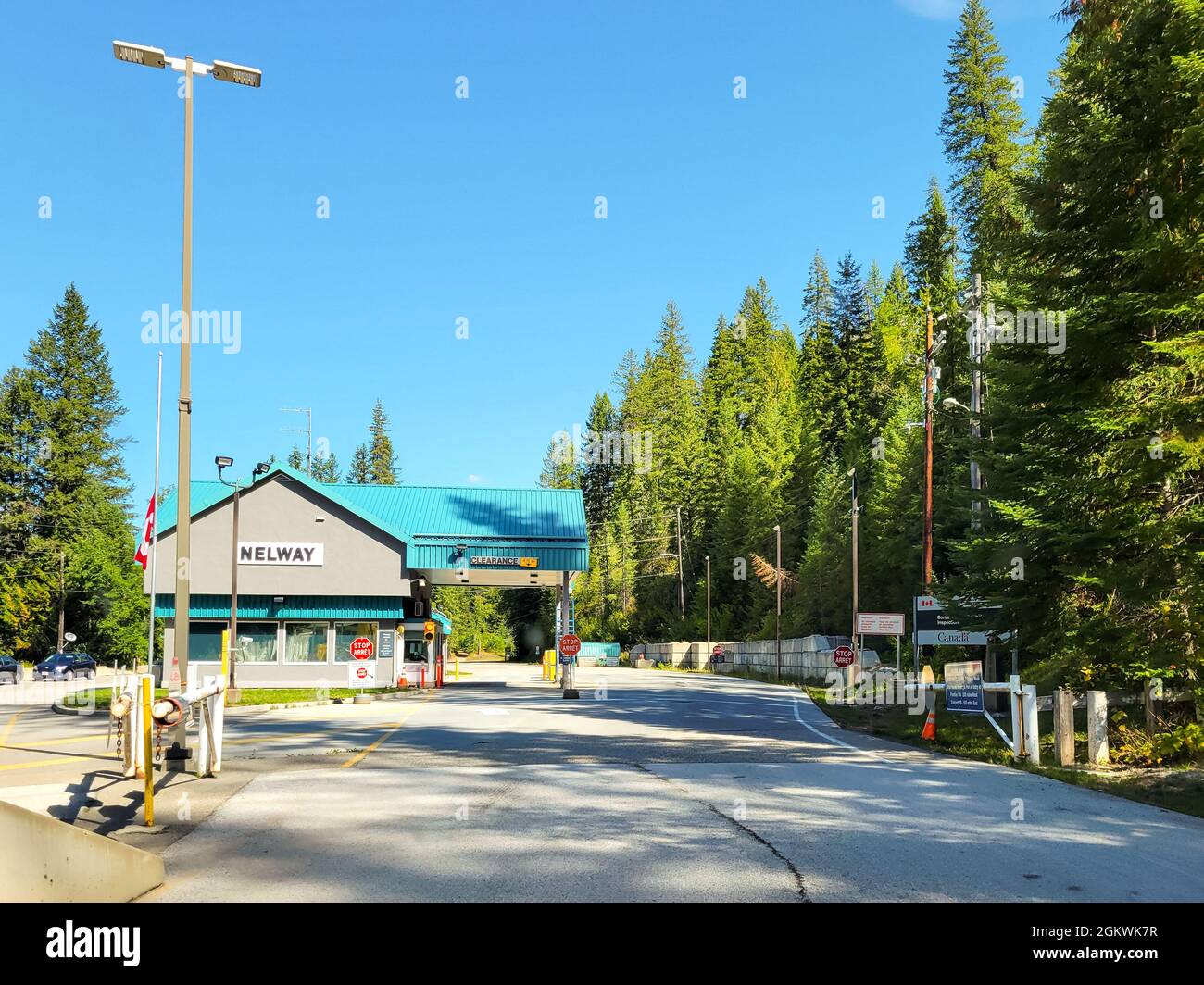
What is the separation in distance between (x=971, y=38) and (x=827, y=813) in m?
65.7

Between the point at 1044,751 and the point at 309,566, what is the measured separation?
119 ft

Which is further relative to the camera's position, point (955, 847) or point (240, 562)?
point (240, 562)

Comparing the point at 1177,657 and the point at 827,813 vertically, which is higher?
the point at 1177,657

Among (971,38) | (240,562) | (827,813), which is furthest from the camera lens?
(971,38)

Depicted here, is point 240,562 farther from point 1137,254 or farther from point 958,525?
point 1137,254

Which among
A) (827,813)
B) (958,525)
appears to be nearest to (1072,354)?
(827,813)

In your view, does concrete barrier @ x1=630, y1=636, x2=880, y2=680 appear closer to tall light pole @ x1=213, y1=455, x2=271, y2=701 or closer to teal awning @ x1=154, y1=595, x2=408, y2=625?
teal awning @ x1=154, y1=595, x2=408, y2=625

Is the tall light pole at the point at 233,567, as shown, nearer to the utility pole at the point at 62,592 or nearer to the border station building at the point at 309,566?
the border station building at the point at 309,566

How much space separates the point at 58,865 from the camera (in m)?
6.14

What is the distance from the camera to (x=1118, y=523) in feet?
51.4

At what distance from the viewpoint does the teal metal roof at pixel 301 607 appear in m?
47.2

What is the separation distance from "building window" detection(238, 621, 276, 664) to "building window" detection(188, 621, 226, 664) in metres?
0.93

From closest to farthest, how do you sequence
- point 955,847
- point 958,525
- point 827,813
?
point 955,847
point 827,813
point 958,525

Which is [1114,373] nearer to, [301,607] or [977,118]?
[301,607]
